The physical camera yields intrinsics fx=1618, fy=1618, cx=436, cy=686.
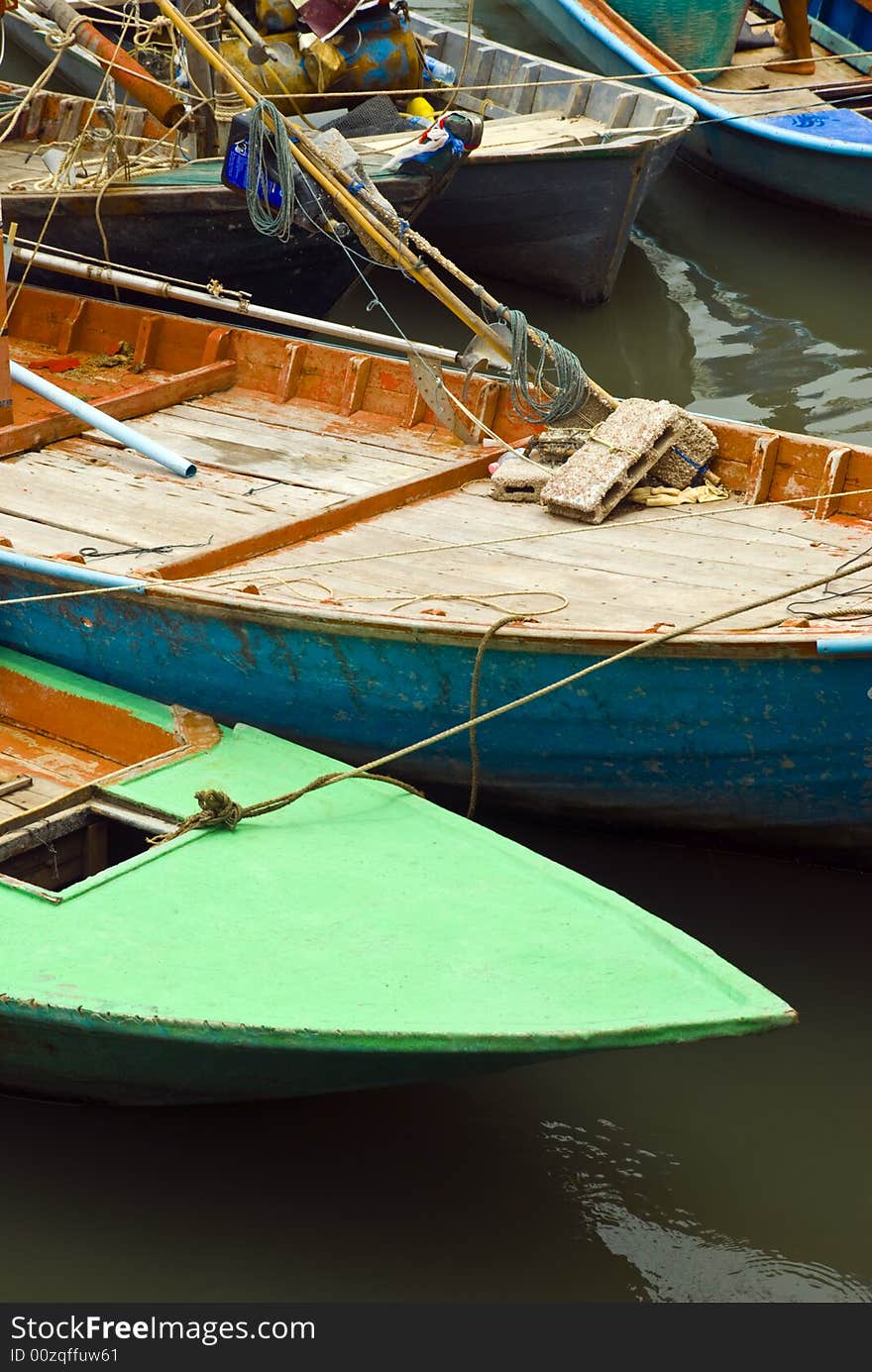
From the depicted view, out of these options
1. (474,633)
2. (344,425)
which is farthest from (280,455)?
(474,633)

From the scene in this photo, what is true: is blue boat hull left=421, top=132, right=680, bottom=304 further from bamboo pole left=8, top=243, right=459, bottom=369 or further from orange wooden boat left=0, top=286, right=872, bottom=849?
orange wooden boat left=0, top=286, right=872, bottom=849

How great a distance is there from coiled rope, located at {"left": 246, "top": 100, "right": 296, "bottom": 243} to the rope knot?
12.8 ft

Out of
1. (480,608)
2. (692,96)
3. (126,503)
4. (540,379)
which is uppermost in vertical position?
(692,96)

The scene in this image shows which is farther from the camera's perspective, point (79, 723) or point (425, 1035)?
point (79, 723)

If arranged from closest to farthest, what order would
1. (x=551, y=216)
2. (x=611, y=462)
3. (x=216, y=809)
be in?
1. (x=216, y=809)
2. (x=611, y=462)
3. (x=551, y=216)

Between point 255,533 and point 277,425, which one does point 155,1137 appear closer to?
point 255,533

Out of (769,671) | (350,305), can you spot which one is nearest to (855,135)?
(350,305)

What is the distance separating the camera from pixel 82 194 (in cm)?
1013

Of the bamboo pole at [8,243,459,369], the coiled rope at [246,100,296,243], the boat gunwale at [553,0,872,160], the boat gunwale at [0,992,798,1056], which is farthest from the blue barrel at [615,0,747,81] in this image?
the boat gunwale at [0,992,798,1056]

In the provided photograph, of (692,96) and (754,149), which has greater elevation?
(692,96)

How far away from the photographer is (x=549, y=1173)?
5.28 m

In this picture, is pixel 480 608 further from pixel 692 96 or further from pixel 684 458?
pixel 692 96

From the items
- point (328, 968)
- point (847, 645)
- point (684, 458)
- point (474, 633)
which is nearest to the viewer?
point (328, 968)

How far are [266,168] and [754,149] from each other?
6.79 meters
